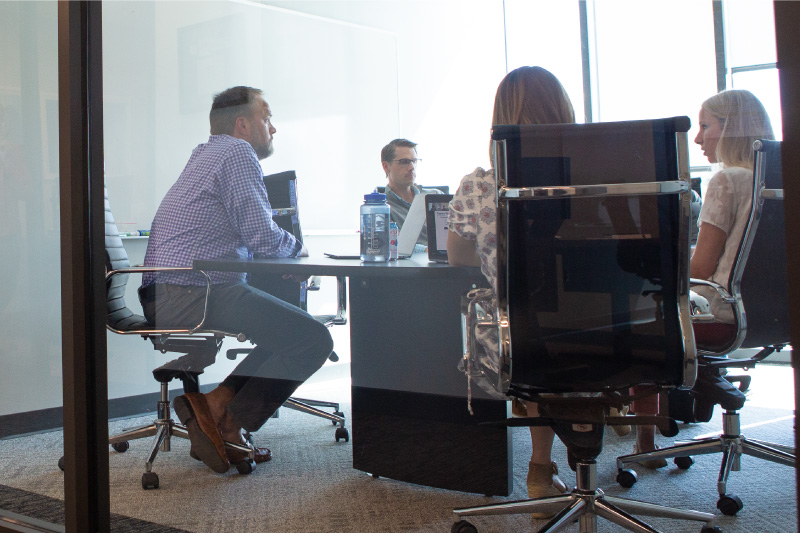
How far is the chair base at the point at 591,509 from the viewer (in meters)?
1.64

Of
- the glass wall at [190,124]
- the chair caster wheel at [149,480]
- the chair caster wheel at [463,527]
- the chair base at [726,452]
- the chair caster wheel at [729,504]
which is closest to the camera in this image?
the chair base at [726,452]

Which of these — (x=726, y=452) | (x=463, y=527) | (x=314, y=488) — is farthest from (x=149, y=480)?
(x=726, y=452)

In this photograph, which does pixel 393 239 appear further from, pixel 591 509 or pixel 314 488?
pixel 591 509

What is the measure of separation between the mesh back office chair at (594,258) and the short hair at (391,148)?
2.61 ft

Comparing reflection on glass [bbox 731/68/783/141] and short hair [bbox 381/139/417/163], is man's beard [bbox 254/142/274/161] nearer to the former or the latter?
short hair [bbox 381/139/417/163]

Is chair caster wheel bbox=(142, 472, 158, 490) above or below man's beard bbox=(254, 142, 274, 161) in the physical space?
below

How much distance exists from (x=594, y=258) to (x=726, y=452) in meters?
0.71

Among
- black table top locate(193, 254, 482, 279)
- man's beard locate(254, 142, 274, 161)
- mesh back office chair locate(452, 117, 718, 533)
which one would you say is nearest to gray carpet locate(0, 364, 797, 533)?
mesh back office chair locate(452, 117, 718, 533)

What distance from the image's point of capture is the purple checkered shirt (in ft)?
7.72

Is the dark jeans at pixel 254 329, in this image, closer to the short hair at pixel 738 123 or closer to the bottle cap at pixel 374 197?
the bottle cap at pixel 374 197

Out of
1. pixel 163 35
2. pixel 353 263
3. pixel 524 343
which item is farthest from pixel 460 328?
pixel 163 35

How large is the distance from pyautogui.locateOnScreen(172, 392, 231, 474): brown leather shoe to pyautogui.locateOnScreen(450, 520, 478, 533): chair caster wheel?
915 millimetres

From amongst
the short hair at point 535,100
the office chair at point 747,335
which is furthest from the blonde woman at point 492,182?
the office chair at point 747,335

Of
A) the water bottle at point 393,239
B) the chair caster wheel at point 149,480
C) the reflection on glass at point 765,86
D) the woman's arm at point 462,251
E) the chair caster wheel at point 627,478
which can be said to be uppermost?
the reflection on glass at point 765,86
